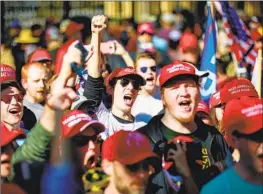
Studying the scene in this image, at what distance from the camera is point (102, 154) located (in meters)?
6.00

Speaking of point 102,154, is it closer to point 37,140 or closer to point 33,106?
point 37,140

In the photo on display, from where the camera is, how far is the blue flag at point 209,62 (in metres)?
8.88

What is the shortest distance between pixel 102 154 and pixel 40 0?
1346 cm

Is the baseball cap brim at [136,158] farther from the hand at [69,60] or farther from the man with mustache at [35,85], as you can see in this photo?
the man with mustache at [35,85]

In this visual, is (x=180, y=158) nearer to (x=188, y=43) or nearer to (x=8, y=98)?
(x=8, y=98)

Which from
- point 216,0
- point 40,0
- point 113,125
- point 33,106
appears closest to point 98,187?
point 113,125

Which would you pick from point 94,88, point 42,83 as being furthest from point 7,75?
point 42,83

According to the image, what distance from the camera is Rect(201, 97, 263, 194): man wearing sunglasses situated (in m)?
5.97

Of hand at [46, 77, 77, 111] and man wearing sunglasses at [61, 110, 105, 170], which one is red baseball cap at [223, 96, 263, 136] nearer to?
man wearing sunglasses at [61, 110, 105, 170]

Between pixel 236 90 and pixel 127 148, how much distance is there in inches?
65.2

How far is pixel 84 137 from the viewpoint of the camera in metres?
5.97

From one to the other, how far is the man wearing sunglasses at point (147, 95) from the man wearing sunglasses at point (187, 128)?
1.31m

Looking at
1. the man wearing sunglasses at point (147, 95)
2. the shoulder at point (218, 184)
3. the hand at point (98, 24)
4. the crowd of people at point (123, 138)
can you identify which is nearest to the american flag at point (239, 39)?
the man wearing sunglasses at point (147, 95)

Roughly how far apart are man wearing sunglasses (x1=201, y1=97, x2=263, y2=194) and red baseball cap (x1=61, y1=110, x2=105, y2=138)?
0.71m
